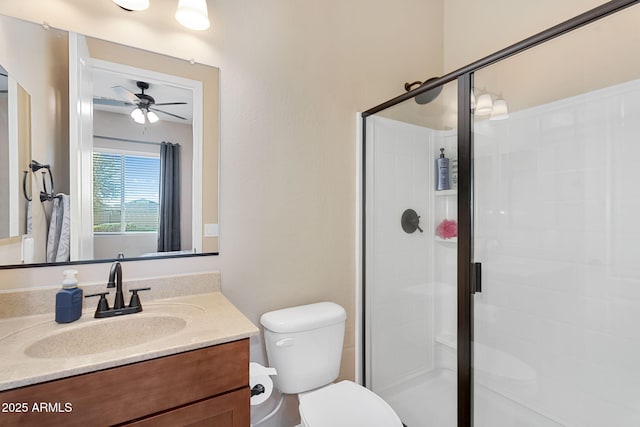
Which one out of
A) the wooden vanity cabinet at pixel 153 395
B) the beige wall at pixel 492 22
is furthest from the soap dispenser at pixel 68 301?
the beige wall at pixel 492 22

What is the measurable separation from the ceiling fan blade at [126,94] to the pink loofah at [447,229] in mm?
1609

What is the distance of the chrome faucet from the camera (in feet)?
3.56

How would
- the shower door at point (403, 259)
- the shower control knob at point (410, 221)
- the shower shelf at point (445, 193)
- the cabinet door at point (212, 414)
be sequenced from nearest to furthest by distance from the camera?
1. the cabinet door at point (212, 414)
2. the shower shelf at point (445, 193)
3. the shower door at point (403, 259)
4. the shower control knob at point (410, 221)

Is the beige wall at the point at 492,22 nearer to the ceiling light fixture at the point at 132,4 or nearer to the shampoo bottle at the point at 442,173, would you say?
the shampoo bottle at the point at 442,173

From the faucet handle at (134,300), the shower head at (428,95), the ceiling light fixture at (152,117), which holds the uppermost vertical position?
the shower head at (428,95)

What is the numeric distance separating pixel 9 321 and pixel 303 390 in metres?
1.16

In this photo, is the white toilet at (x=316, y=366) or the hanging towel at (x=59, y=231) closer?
the hanging towel at (x=59, y=231)

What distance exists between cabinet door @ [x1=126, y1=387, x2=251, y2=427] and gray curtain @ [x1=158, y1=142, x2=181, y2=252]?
0.67 meters

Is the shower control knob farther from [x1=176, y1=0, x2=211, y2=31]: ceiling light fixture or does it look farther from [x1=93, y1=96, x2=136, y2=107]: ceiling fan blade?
[x1=93, y1=96, x2=136, y2=107]: ceiling fan blade

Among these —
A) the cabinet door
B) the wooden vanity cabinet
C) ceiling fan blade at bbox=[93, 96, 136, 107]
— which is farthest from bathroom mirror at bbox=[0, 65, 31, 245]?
the cabinet door

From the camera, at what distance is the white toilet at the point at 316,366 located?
4.04ft

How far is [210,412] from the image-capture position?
2.94 ft

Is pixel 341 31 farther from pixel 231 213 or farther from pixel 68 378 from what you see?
pixel 68 378

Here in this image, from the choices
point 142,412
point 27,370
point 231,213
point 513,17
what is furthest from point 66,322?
point 513,17
